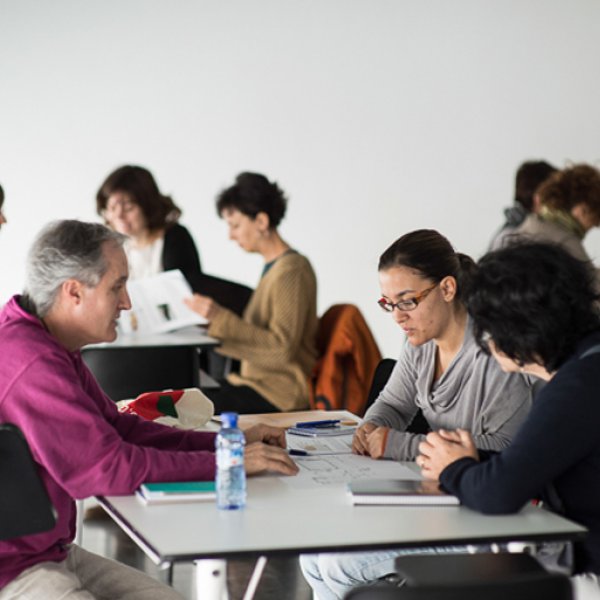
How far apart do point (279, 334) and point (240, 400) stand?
0.34 meters

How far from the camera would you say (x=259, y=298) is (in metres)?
4.69

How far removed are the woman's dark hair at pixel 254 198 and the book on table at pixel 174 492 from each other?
263 centimetres

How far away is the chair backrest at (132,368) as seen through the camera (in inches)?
179

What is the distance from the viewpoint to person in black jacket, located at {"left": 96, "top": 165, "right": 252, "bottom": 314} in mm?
5426

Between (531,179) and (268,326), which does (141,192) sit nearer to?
(268,326)

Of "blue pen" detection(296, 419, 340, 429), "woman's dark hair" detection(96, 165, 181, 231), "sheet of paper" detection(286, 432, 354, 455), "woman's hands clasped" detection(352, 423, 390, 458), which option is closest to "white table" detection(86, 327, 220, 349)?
"woman's dark hair" detection(96, 165, 181, 231)

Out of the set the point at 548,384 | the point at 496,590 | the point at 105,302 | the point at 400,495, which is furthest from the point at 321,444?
the point at 496,590

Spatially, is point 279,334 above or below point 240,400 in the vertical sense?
above

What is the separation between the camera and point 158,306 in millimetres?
4879

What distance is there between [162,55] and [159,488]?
559cm

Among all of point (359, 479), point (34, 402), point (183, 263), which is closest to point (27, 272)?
point (34, 402)

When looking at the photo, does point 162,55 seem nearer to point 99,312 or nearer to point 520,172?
point 520,172

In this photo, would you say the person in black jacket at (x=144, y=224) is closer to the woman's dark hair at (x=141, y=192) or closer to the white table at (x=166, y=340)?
the woman's dark hair at (x=141, y=192)

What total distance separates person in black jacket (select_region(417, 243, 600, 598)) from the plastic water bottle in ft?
1.39
